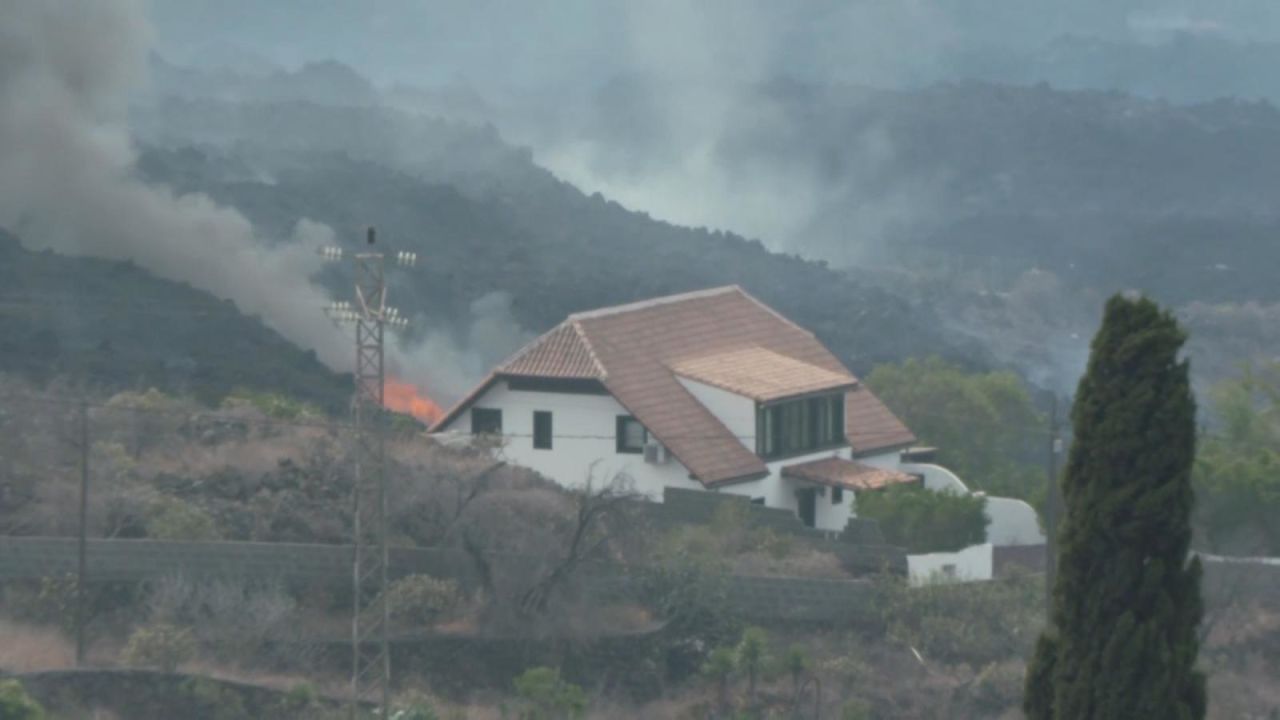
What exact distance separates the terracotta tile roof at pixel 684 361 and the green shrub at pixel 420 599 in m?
7.43

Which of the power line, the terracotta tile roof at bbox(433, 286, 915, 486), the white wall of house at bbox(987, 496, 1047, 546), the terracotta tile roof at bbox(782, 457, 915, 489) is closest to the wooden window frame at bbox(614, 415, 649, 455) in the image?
the power line

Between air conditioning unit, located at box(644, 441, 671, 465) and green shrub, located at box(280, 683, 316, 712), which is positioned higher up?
air conditioning unit, located at box(644, 441, 671, 465)

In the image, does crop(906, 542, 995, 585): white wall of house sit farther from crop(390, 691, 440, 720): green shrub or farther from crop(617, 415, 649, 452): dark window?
crop(390, 691, 440, 720): green shrub

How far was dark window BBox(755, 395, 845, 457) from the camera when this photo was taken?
137ft

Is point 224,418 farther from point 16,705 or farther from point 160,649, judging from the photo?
point 16,705

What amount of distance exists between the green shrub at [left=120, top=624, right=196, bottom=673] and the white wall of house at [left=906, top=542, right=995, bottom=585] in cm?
1203

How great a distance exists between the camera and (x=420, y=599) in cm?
3322

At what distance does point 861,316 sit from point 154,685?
4899cm

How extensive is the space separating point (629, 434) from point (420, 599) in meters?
9.18

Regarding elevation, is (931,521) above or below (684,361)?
below

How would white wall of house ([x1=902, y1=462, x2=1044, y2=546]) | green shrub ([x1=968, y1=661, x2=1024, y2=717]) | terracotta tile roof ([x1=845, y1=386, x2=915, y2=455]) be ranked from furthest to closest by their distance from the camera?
terracotta tile roof ([x1=845, y1=386, x2=915, y2=455]), white wall of house ([x1=902, y1=462, x2=1044, y2=546]), green shrub ([x1=968, y1=661, x2=1024, y2=717])

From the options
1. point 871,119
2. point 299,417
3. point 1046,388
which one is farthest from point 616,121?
point 299,417

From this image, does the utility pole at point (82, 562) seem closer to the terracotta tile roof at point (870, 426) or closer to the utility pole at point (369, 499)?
the utility pole at point (369, 499)

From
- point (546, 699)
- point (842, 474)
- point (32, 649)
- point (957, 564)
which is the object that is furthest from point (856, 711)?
point (842, 474)
